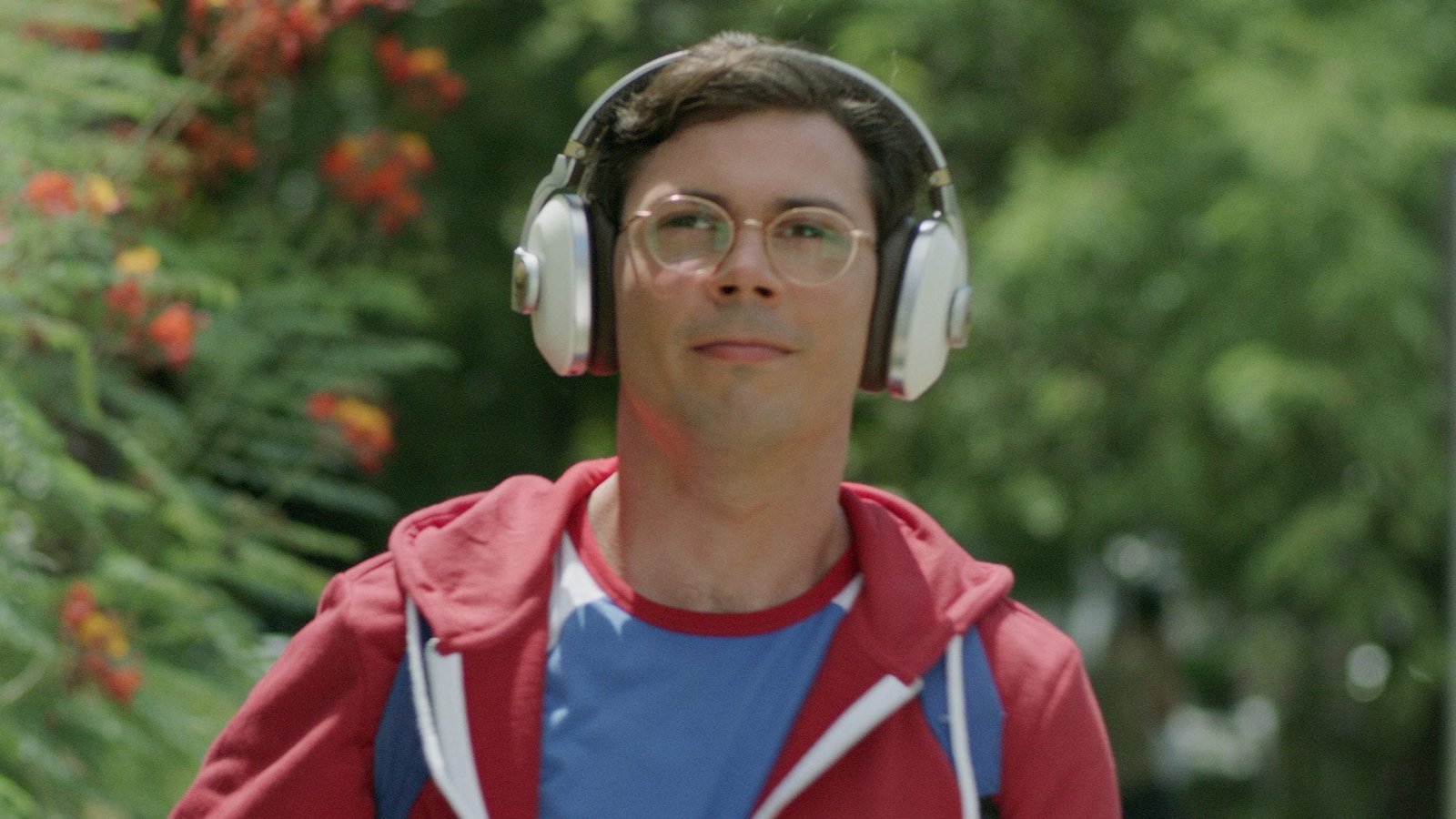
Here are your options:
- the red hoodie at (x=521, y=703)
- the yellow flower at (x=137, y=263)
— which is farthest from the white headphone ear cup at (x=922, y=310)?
the yellow flower at (x=137, y=263)

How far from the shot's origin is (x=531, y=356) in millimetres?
7262

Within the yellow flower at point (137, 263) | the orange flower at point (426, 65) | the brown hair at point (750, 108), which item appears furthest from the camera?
the orange flower at point (426, 65)

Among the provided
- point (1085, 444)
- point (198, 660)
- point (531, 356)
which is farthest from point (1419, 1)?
point (198, 660)

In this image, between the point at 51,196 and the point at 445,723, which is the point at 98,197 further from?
the point at 445,723

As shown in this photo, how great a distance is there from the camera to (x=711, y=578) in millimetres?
2193

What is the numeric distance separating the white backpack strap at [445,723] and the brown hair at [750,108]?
56cm

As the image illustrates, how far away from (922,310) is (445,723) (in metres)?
0.69

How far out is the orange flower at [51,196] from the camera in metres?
3.42

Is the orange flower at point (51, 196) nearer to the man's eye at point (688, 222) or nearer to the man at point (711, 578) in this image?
the man at point (711, 578)

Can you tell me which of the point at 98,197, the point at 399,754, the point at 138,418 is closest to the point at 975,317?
the point at 138,418

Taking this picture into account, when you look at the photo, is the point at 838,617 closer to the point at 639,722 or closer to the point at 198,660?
the point at 639,722

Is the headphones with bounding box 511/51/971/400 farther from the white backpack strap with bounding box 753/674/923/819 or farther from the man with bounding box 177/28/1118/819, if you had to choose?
the white backpack strap with bounding box 753/674/923/819

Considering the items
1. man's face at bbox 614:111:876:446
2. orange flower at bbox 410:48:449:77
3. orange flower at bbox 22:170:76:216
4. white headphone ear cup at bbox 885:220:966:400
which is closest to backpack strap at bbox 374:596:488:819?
man's face at bbox 614:111:876:446

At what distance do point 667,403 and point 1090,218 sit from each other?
5.19 meters
